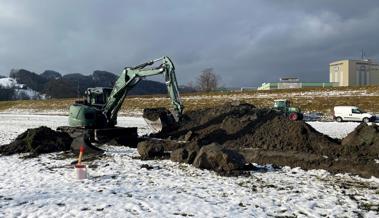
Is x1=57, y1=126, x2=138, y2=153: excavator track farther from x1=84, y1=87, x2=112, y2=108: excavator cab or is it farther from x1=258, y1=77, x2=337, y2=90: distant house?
x1=258, y1=77, x2=337, y2=90: distant house

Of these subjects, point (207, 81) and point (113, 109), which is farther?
point (207, 81)

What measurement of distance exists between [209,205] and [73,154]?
999 cm

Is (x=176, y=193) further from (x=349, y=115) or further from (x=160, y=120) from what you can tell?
(x=349, y=115)

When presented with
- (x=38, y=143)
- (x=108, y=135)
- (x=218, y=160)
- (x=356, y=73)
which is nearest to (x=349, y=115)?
(x=108, y=135)

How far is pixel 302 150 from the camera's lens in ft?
58.9

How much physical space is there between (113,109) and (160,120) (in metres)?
2.55

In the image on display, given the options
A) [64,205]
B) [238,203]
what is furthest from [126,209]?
[238,203]

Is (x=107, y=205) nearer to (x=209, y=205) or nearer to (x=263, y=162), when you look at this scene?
(x=209, y=205)

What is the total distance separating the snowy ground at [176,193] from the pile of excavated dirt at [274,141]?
29.3 inches

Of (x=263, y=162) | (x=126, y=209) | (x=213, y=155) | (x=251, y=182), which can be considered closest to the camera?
(x=126, y=209)

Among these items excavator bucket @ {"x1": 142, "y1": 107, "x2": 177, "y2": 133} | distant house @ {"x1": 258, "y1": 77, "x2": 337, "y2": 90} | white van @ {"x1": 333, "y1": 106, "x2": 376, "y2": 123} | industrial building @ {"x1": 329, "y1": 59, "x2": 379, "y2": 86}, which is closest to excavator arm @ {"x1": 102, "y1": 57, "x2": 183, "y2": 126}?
excavator bucket @ {"x1": 142, "y1": 107, "x2": 177, "y2": 133}

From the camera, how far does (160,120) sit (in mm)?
24344

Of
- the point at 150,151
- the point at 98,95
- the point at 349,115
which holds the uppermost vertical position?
the point at 98,95

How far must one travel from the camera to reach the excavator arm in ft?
70.8
